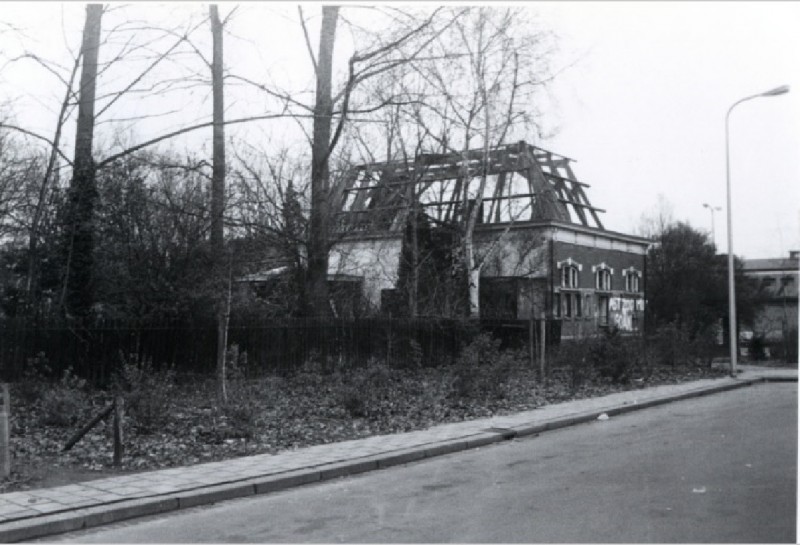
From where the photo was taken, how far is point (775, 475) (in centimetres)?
861

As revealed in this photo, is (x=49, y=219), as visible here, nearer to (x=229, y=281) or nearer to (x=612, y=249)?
(x=229, y=281)

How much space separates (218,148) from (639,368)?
13.7 metres

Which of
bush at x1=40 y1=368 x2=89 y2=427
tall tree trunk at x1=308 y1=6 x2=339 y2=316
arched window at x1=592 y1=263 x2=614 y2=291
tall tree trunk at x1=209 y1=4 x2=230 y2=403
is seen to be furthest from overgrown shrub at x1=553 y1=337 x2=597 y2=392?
arched window at x1=592 y1=263 x2=614 y2=291

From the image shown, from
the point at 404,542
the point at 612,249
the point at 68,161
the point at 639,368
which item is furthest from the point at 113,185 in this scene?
the point at 612,249

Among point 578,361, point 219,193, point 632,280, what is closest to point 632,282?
point 632,280

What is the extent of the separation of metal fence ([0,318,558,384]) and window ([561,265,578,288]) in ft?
43.7

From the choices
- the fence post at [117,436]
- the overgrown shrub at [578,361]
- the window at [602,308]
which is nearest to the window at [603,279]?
the window at [602,308]

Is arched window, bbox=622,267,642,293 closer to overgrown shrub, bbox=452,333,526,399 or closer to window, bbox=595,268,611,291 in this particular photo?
window, bbox=595,268,611,291

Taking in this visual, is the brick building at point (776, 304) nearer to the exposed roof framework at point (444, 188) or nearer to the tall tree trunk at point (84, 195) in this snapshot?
the exposed roof framework at point (444, 188)

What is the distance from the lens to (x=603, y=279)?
141ft

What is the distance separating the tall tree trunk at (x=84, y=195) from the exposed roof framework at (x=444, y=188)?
7.50 meters

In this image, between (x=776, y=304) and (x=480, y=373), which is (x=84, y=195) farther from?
(x=776, y=304)

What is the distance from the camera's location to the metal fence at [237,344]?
14.8 metres

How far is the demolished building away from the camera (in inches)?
1088
